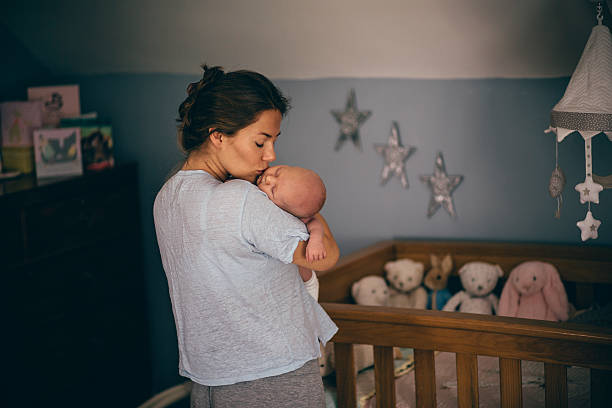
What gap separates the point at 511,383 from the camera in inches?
57.1

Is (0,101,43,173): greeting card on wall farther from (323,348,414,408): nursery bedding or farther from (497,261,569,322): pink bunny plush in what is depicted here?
(497,261,569,322): pink bunny plush

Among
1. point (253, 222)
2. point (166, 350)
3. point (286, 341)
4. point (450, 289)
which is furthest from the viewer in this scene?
point (166, 350)

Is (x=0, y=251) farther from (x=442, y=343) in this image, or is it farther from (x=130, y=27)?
(x=442, y=343)

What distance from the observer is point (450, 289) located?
2.35 metres

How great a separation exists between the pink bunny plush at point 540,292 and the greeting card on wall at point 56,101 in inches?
68.6

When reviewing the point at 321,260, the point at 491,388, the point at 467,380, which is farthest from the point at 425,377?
the point at 321,260

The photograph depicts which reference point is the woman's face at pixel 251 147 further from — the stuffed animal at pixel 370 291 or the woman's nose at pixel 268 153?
the stuffed animal at pixel 370 291

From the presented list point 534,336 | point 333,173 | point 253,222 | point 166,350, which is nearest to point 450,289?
point 333,173

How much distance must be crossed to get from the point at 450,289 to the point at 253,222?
4.86 feet

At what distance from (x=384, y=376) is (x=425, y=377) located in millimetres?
112

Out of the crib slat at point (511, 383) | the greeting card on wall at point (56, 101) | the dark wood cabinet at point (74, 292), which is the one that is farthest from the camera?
the greeting card on wall at point (56, 101)

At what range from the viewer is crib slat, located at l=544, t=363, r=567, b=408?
1.39m

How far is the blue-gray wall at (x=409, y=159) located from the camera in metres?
2.12

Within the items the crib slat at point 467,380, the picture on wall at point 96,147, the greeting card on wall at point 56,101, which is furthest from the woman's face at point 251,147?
the greeting card on wall at point 56,101
